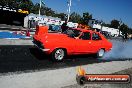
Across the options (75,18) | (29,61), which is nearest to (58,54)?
(29,61)

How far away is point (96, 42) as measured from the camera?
13.2 metres

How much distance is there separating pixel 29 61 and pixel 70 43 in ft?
7.77

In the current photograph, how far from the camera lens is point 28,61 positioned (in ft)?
35.4

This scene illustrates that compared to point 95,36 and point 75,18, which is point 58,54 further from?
point 75,18

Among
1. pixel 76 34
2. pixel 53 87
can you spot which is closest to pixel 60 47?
pixel 76 34

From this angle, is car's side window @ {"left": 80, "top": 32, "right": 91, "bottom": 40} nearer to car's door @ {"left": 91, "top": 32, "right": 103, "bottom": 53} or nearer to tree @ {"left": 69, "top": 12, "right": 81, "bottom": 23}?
car's door @ {"left": 91, "top": 32, "right": 103, "bottom": 53}

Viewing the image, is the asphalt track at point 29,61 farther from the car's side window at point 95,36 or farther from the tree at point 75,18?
the tree at point 75,18

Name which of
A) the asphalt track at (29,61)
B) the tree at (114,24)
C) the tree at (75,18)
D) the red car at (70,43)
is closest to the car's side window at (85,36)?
the red car at (70,43)

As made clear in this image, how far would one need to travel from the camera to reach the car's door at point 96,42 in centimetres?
1303

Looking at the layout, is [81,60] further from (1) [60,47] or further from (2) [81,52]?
(1) [60,47]

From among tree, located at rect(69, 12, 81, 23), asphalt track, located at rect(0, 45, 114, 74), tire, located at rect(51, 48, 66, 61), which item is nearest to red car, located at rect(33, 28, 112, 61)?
tire, located at rect(51, 48, 66, 61)

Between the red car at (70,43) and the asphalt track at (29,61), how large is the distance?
0.51m

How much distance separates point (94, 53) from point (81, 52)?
4.24 feet

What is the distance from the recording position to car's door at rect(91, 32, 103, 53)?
13031 millimetres
